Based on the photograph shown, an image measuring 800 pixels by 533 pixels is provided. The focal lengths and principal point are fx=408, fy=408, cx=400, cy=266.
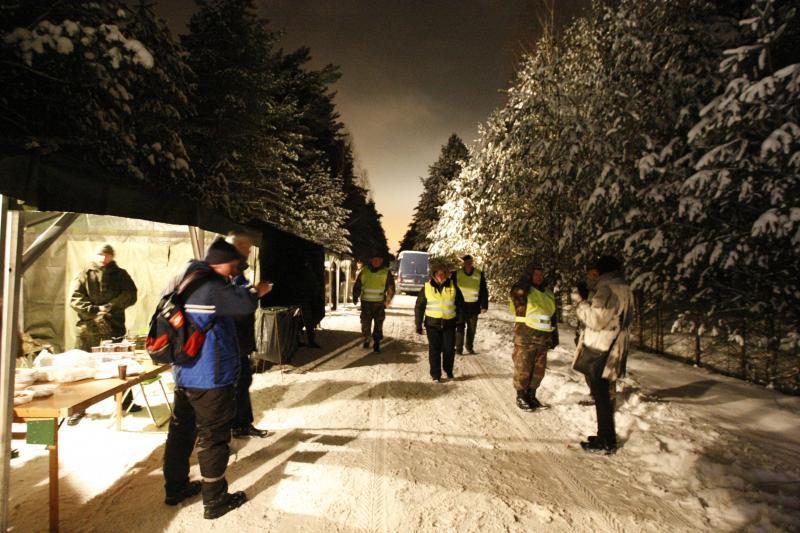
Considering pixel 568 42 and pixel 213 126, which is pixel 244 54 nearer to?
pixel 213 126

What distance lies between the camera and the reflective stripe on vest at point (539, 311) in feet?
17.4

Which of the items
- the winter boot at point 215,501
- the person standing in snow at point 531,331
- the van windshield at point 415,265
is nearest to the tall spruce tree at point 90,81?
the winter boot at point 215,501


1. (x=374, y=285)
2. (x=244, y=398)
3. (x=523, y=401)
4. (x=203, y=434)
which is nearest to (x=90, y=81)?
(x=374, y=285)

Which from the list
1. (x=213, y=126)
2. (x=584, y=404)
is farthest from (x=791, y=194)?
(x=213, y=126)

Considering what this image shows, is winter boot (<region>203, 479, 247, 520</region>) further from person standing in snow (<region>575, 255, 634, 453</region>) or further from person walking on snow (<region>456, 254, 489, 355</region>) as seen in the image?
person walking on snow (<region>456, 254, 489, 355</region>)

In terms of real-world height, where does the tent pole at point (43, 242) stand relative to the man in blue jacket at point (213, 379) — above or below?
above

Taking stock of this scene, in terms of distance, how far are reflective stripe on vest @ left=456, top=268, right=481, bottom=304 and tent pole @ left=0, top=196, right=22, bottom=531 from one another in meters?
6.84

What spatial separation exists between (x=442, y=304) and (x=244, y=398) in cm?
319

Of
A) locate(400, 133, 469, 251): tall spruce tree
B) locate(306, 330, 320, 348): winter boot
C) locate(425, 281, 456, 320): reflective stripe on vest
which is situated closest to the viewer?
locate(425, 281, 456, 320): reflective stripe on vest

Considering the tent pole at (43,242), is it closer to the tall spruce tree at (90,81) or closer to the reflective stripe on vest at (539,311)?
the tall spruce tree at (90,81)

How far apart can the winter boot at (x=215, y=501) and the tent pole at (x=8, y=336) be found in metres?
1.19

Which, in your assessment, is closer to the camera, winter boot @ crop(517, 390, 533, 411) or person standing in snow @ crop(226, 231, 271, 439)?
person standing in snow @ crop(226, 231, 271, 439)

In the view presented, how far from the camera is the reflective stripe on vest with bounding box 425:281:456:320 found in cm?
639

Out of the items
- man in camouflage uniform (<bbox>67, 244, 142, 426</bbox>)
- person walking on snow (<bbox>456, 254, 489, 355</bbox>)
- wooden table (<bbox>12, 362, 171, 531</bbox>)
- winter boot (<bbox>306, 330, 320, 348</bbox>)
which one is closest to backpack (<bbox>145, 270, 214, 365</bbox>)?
wooden table (<bbox>12, 362, 171, 531</bbox>)
